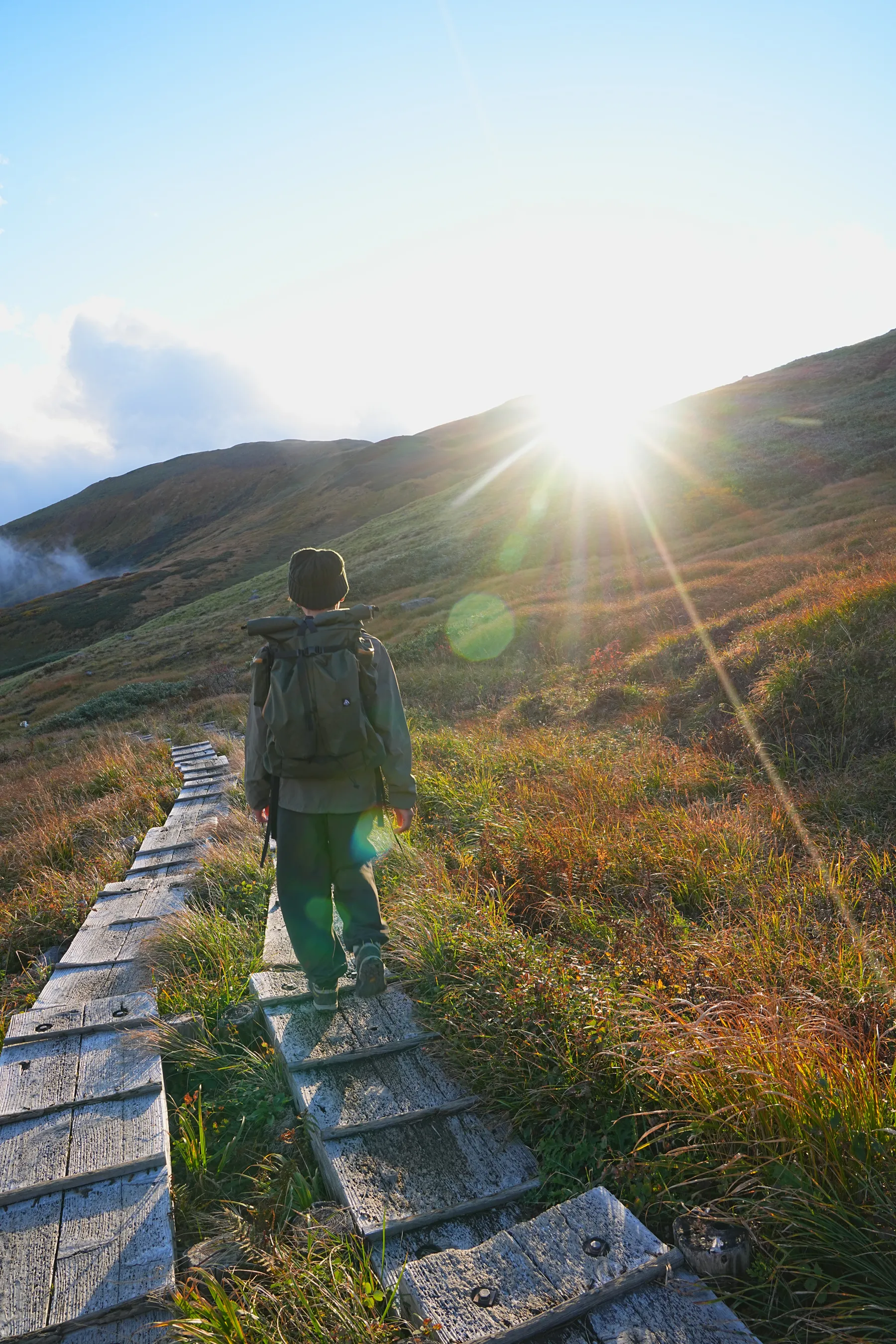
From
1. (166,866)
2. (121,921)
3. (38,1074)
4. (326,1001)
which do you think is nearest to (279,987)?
(326,1001)

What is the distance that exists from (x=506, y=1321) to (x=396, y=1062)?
1.32 metres

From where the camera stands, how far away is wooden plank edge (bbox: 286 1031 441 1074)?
10.0 feet

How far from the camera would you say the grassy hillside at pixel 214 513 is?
5675 centimetres

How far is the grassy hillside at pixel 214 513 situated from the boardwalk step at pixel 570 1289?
54.6 metres

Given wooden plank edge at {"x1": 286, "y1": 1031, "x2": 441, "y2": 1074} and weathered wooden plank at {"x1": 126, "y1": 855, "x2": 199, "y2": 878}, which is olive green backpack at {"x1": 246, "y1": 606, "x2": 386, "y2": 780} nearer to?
wooden plank edge at {"x1": 286, "y1": 1031, "x2": 441, "y2": 1074}

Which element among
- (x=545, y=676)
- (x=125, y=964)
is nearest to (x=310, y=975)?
(x=125, y=964)

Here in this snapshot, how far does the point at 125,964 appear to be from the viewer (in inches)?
172

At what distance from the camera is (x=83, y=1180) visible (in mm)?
2605

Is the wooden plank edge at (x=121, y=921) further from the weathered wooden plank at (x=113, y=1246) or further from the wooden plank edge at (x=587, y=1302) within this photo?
the wooden plank edge at (x=587, y=1302)

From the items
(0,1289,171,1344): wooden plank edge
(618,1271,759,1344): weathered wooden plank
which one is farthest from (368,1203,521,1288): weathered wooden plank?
(0,1289,171,1344): wooden plank edge

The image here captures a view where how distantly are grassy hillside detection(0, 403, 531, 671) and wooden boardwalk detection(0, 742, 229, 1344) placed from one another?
52.3m

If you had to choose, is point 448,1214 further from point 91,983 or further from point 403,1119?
point 91,983

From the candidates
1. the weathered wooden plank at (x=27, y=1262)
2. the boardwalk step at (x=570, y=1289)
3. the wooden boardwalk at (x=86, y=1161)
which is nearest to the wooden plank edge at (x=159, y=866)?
the wooden boardwalk at (x=86, y=1161)

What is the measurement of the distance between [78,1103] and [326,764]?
167 centimetres
